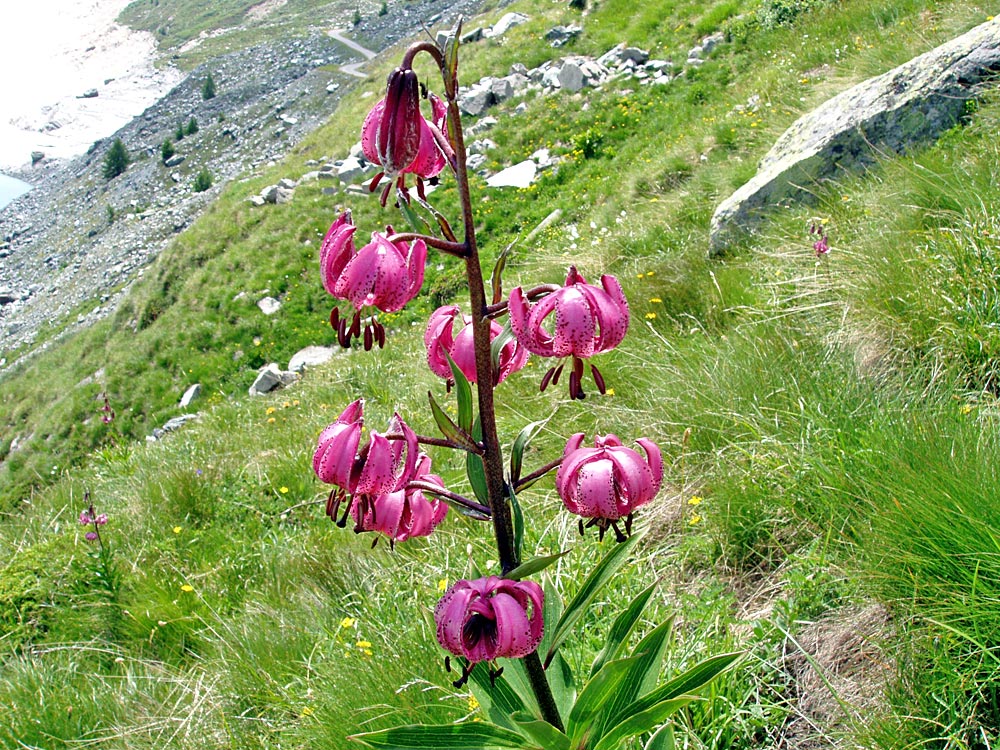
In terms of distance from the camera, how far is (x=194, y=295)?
1179cm

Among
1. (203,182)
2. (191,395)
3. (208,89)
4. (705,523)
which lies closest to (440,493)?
(705,523)

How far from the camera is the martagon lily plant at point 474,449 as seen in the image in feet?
2.86

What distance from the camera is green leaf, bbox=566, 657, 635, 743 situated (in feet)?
3.56

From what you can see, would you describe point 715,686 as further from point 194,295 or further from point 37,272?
point 37,272

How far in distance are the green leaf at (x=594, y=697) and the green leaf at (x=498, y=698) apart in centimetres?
12

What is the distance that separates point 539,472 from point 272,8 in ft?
307

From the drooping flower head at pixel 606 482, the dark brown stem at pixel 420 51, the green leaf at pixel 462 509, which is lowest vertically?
the green leaf at pixel 462 509

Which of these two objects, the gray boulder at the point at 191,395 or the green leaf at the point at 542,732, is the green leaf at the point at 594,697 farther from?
the gray boulder at the point at 191,395

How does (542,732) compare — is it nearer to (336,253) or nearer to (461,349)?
(461,349)

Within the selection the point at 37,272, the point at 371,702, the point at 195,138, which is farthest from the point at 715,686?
the point at 195,138

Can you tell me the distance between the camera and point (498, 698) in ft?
4.08

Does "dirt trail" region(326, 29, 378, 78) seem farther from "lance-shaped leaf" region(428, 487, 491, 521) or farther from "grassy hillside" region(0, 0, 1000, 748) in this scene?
"lance-shaped leaf" region(428, 487, 491, 521)

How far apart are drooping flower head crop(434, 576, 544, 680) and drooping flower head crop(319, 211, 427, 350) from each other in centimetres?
32

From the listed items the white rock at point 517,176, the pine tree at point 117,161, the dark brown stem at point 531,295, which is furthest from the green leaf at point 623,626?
the pine tree at point 117,161
